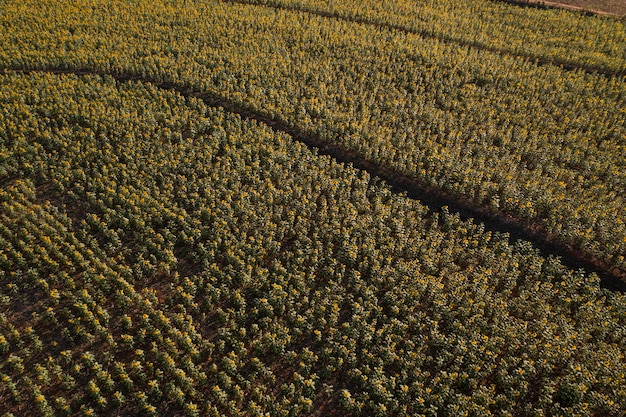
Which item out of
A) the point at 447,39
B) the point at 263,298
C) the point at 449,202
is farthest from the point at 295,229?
the point at 447,39

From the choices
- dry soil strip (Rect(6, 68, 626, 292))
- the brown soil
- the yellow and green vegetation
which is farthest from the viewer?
the brown soil

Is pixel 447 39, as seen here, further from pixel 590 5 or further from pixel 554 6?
pixel 590 5

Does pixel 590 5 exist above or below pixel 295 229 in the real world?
above

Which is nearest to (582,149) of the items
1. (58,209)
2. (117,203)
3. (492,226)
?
(492,226)

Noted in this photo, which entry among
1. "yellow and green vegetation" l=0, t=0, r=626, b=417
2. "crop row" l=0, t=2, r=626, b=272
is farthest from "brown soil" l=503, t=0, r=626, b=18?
"yellow and green vegetation" l=0, t=0, r=626, b=417

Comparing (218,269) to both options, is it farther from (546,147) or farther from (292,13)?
(292,13)

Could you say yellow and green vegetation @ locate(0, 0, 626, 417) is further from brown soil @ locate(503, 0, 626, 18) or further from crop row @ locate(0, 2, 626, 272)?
brown soil @ locate(503, 0, 626, 18)

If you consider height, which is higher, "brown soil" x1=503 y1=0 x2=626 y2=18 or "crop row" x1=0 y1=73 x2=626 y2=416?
"brown soil" x1=503 y1=0 x2=626 y2=18
